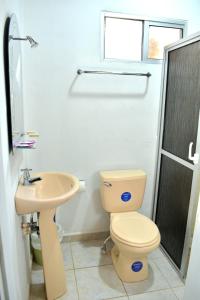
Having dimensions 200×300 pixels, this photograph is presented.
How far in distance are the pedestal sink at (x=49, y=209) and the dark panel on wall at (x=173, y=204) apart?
869 millimetres

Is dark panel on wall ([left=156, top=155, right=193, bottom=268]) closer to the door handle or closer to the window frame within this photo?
the door handle

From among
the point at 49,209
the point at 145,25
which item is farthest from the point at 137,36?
the point at 49,209

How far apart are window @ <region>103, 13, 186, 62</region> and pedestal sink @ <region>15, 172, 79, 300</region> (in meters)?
1.18

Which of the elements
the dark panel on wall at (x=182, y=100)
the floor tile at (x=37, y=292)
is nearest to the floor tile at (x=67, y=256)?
the floor tile at (x=37, y=292)

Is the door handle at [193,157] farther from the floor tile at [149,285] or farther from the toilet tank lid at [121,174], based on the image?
the floor tile at [149,285]

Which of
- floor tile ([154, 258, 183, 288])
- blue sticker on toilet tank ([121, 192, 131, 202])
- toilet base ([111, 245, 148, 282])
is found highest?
blue sticker on toilet tank ([121, 192, 131, 202])

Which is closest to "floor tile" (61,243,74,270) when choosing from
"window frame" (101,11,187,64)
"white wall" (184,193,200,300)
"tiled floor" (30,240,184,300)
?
"tiled floor" (30,240,184,300)

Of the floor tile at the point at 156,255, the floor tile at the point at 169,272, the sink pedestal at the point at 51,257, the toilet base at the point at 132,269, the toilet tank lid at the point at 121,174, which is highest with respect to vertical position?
the toilet tank lid at the point at 121,174

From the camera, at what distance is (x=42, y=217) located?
4.75ft

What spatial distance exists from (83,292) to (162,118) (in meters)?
1.62

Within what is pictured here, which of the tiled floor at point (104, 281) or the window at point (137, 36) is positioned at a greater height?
the window at point (137, 36)

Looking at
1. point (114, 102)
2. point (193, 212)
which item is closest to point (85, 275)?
point (193, 212)

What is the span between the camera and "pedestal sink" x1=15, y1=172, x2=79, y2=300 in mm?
1295

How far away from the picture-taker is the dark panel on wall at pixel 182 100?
5.30 feet
